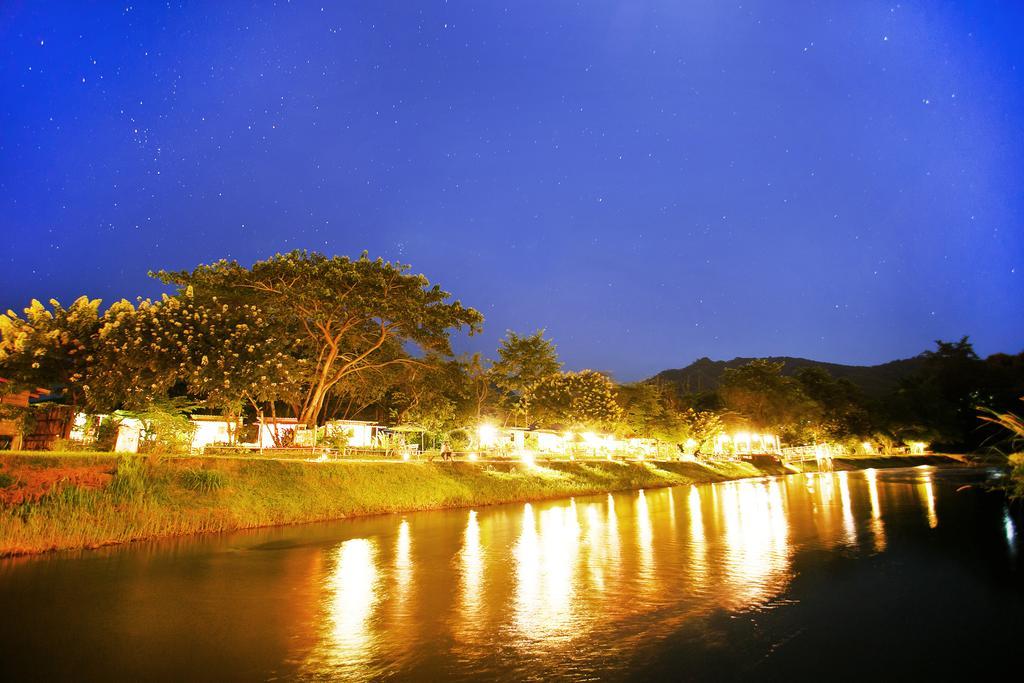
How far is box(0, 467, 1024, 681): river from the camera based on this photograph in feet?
29.5

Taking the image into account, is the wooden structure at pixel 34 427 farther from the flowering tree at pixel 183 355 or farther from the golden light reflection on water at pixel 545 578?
the golden light reflection on water at pixel 545 578

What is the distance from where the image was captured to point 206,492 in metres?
24.2

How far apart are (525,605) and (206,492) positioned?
17.7 metres

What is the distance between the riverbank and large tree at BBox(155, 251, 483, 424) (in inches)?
378

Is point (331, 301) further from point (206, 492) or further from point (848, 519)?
point (848, 519)

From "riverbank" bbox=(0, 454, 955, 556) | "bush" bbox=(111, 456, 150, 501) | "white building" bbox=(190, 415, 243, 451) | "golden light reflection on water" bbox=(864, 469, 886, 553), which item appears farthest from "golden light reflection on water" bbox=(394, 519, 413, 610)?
"white building" bbox=(190, 415, 243, 451)

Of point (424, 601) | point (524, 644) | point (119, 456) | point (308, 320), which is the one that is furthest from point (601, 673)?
point (308, 320)

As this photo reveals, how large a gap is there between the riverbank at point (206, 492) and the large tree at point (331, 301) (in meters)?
9.61

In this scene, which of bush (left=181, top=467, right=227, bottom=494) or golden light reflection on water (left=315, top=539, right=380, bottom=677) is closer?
golden light reflection on water (left=315, top=539, right=380, bottom=677)

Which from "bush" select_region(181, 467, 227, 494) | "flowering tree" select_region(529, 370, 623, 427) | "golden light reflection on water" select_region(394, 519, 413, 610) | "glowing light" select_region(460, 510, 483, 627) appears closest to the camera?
"glowing light" select_region(460, 510, 483, 627)

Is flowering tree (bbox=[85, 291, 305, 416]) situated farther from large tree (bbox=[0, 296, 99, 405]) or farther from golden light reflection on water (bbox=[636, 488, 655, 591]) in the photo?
golden light reflection on water (bbox=[636, 488, 655, 591])

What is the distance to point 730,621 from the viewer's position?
11.0 metres

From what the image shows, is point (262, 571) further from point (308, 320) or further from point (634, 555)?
point (308, 320)

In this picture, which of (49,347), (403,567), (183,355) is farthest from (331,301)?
(403,567)
